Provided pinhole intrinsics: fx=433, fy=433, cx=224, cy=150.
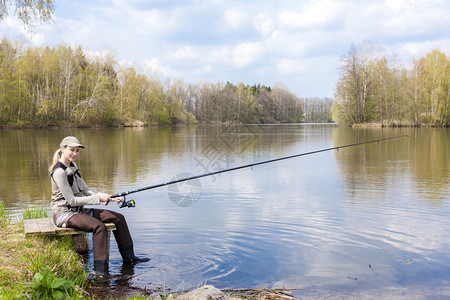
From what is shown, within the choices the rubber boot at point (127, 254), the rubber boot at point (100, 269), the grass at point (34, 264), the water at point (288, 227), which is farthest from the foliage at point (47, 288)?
the rubber boot at point (127, 254)

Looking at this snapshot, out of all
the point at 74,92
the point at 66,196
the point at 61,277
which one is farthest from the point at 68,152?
the point at 74,92

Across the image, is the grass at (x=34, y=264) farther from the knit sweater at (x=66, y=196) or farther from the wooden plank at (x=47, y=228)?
the knit sweater at (x=66, y=196)

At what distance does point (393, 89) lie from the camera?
6141 centimetres

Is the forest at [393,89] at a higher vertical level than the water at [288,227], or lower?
higher

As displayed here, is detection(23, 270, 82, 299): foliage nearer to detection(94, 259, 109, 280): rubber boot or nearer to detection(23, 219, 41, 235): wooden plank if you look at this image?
detection(94, 259, 109, 280): rubber boot

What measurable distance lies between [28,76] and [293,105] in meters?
93.3

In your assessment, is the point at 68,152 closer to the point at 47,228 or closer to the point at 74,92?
the point at 47,228

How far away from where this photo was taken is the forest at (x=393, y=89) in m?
58.6

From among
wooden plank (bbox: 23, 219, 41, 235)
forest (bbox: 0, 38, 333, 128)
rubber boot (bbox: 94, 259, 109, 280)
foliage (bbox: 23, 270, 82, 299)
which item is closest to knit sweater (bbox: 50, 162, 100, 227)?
wooden plank (bbox: 23, 219, 41, 235)

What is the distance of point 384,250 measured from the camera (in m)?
6.38

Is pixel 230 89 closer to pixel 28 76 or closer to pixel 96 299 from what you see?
pixel 28 76

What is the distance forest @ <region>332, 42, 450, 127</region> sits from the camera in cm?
5859

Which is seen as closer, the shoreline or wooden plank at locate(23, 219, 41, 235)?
the shoreline

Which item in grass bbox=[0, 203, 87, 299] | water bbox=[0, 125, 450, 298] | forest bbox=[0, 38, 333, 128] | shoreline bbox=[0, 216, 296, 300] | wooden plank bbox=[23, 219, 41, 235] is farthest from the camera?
forest bbox=[0, 38, 333, 128]
